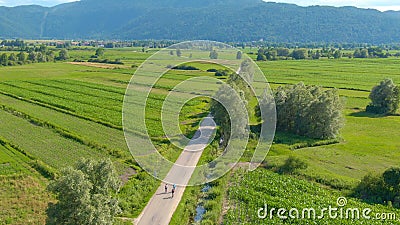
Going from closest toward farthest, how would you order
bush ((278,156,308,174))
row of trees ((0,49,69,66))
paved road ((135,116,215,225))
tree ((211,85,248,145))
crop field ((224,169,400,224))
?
paved road ((135,116,215,225)), crop field ((224,169,400,224)), tree ((211,85,248,145)), bush ((278,156,308,174)), row of trees ((0,49,69,66))

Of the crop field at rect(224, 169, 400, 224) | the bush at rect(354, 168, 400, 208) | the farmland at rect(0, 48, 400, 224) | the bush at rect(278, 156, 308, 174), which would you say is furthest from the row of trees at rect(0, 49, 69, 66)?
the bush at rect(354, 168, 400, 208)

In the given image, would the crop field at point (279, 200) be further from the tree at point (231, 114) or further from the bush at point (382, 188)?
the tree at point (231, 114)

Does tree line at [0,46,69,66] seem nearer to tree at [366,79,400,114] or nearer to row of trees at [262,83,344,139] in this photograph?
row of trees at [262,83,344,139]

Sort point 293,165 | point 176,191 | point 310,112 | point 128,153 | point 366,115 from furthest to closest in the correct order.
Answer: point 366,115, point 310,112, point 128,153, point 293,165, point 176,191

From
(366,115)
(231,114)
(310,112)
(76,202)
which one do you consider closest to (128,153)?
(231,114)

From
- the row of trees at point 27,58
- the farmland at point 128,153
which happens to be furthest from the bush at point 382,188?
the row of trees at point 27,58

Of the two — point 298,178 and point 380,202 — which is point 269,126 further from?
point 380,202

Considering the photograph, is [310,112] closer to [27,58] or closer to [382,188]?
[382,188]
